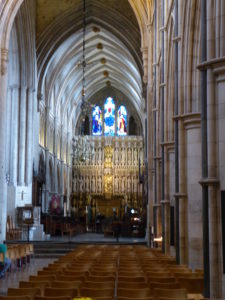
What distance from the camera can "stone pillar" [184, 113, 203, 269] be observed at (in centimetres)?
1321

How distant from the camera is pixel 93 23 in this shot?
38.1m

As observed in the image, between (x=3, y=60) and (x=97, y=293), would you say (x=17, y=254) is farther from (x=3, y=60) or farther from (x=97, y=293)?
(x=3, y=60)

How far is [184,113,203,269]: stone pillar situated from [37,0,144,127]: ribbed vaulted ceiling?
61.8ft

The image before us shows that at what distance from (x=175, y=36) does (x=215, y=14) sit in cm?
487

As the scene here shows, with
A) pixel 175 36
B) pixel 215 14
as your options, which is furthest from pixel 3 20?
pixel 215 14

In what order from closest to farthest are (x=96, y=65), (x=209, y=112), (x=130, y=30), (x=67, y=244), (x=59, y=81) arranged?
(x=209, y=112), (x=67, y=244), (x=130, y=30), (x=59, y=81), (x=96, y=65)

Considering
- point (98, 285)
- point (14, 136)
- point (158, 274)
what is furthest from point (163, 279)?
point (14, 136)

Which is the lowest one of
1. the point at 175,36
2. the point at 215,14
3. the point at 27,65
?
the point at 215,14

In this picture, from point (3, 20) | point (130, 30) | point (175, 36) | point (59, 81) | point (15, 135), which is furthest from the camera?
point (59, 81)

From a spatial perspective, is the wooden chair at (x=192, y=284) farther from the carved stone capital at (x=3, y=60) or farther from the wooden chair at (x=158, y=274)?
the carved stone capital at (x=3, y=60)

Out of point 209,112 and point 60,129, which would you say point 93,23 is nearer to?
point 60,129

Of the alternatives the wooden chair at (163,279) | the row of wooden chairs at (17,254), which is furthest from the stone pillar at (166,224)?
the wooden chair at (163,279)

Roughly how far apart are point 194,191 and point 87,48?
107 feet

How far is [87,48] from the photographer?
44250 millimetres
